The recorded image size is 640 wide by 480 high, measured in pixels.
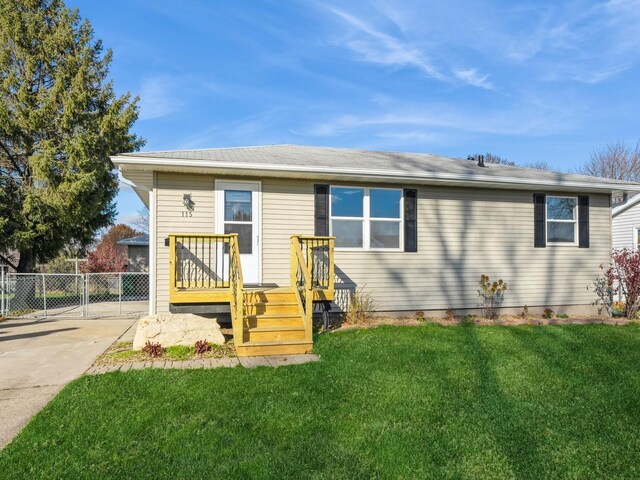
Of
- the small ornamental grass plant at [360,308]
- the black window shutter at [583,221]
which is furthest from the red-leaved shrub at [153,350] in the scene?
the black window shutter at [583,221]

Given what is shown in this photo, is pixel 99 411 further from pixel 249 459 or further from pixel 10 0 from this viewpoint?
pixel 10 0

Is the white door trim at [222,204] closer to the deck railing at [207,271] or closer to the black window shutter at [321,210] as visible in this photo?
the deck railing at [207,271]

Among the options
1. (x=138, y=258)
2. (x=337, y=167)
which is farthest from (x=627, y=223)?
(x=138, y=258)

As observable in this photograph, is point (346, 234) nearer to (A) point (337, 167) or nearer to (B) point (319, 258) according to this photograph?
(B) point (319, 258)

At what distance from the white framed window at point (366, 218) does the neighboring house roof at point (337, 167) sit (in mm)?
350

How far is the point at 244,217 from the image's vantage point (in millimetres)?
7934

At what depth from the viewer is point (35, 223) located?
44.6 feet

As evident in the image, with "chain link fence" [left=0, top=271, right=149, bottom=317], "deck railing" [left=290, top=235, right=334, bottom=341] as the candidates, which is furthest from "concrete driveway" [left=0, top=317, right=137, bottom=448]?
"deck railing" [left=290, top=235, right=334, bottom=341]

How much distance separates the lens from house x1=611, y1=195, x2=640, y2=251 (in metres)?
14.4

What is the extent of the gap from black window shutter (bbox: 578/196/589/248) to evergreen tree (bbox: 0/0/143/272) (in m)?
13.4

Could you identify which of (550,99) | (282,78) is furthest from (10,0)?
(550,99)

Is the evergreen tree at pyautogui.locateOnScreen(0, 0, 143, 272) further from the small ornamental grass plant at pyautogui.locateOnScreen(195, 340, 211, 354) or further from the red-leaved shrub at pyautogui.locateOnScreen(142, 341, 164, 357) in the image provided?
the small ornamental grass plant at pyautogui.locateOnScreen(195, 340, 211, 354)

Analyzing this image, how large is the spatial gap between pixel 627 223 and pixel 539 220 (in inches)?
299

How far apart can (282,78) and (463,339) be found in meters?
10.4
